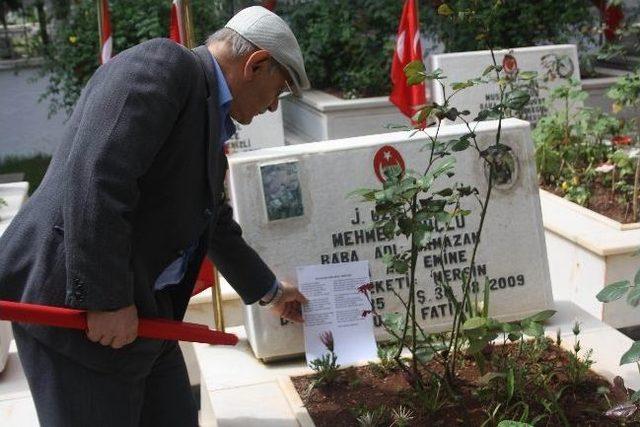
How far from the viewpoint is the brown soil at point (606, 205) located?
4.96m

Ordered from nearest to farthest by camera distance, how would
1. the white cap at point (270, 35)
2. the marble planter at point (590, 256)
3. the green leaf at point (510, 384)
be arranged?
the white cap at point (270, 35)
the green leaf at point (510, 384)
the marble planter at point (590, 256)

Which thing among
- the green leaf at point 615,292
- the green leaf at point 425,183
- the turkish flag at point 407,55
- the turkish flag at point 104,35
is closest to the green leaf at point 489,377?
the green leaf at point 615,292

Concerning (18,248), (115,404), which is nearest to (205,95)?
(18,248)

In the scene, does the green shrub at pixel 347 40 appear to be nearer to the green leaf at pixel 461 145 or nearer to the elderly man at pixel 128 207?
the green leaf at pixel 461 145

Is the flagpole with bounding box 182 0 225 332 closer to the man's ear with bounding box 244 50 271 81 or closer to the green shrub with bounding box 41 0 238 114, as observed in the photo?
the man's ear with bounding box 244 50 271 81

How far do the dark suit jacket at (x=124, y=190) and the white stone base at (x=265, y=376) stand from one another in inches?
28.2

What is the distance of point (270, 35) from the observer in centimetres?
226

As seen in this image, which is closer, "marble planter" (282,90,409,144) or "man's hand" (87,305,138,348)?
"man's hand" (87,305,138,348)

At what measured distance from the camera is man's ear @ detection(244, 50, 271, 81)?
2.26 metres

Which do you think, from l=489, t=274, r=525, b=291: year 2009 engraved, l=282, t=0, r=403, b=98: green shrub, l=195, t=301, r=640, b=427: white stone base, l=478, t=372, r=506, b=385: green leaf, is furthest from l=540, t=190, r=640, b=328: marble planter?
l=282, t=0, r=403, b=98: green shrub

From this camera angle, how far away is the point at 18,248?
2.21m

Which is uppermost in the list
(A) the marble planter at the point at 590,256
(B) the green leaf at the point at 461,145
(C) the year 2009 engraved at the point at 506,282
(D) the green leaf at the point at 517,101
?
(D) the green leaf at the point at 517,101

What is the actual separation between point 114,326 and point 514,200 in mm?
2019

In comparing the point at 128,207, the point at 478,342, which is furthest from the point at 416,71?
the point at 128,207
